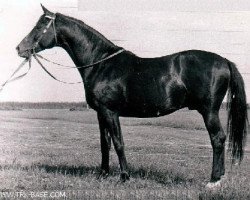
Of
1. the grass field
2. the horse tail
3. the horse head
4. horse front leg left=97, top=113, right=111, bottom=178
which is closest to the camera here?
the grass field

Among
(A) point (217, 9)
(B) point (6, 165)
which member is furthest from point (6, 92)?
(A) point (217, 9)

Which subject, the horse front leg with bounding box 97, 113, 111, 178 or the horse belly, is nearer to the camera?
the horse belly

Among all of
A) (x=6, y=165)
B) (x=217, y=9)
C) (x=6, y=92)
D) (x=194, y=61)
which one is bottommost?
(x=6, y=165)

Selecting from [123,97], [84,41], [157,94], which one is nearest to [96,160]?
[123,97]

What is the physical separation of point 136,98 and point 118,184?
1.05 metres

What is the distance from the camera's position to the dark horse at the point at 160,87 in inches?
207

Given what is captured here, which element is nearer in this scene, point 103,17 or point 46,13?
point 46,13

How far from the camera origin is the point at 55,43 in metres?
5.56

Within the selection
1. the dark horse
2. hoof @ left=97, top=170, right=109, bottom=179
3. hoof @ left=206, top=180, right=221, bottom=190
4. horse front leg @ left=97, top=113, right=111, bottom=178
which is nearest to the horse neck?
the dark horse

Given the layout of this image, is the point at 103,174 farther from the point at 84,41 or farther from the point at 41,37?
the point at 41,37

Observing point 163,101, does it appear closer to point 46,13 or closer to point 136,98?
point 136,98

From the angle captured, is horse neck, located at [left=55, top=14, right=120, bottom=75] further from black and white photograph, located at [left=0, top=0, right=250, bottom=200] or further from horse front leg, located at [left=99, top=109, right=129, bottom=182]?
horse front leg, located at [left=99, top=109, right=129, bottom=182]

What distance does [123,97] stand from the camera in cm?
532

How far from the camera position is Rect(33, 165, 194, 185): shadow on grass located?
18.2 feet
